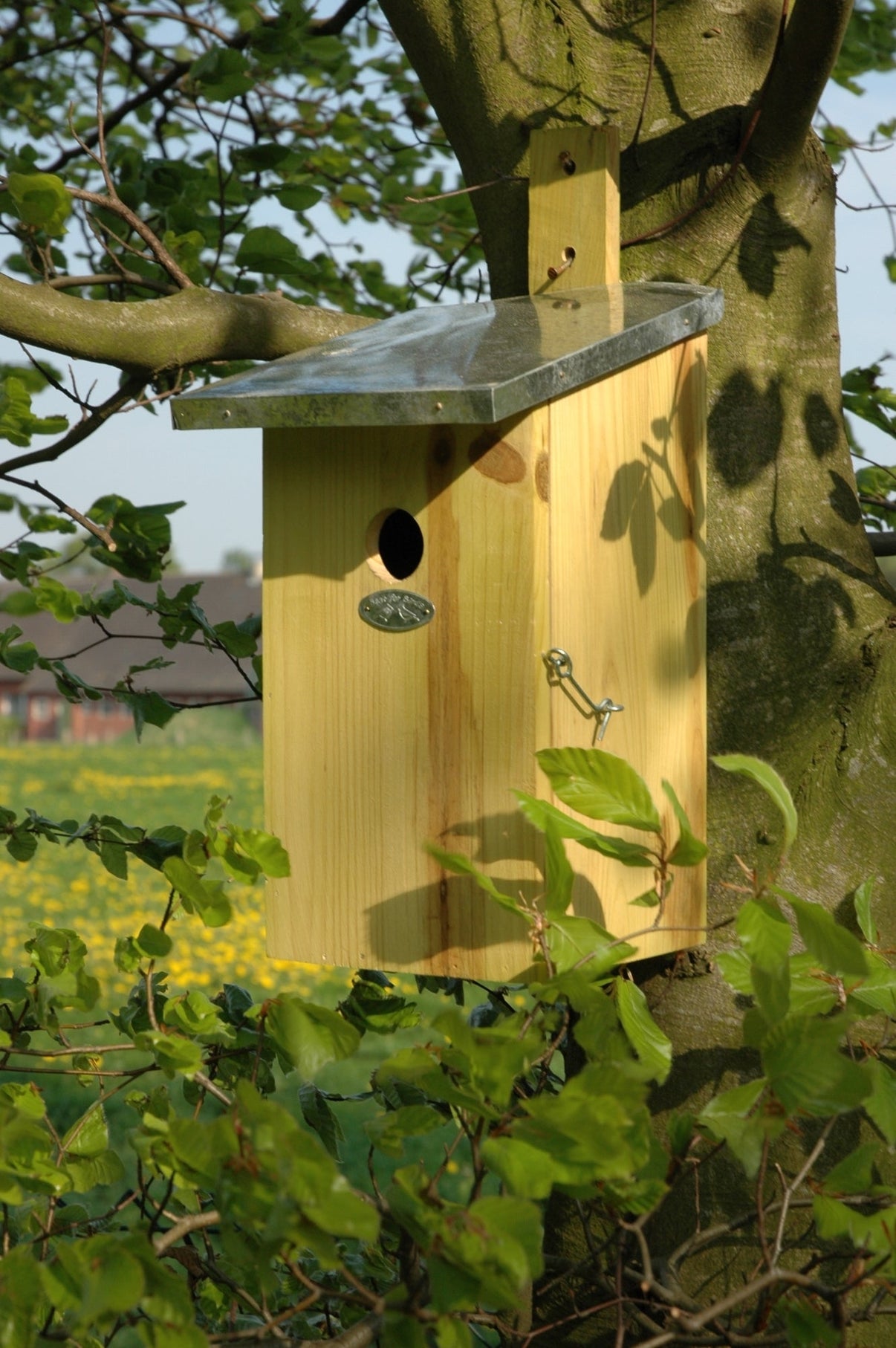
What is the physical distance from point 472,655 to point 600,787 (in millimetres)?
326

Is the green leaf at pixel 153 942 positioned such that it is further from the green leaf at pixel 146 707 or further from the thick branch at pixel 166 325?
the thick branch at pixel 166 325

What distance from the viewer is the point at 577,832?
4.15ft

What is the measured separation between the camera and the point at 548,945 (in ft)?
4.10

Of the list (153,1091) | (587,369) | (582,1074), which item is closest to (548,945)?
(582,1074)

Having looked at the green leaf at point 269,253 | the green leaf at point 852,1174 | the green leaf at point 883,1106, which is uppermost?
the green leaf at point 269,253

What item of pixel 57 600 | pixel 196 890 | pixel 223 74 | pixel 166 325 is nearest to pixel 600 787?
pixel 196 890

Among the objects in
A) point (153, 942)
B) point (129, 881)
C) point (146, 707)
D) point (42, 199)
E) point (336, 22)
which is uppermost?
point (336, 22)

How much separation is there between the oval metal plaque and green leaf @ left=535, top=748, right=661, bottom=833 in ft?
1.14

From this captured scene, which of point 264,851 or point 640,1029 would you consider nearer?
point 640,1029

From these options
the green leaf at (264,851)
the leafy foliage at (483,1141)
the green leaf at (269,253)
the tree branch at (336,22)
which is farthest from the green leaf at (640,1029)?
the tree branch at (336,22)

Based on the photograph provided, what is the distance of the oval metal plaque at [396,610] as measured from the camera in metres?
1.60

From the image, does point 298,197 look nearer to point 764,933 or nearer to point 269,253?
point 269,253

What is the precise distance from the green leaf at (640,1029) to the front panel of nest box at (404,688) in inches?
10.1

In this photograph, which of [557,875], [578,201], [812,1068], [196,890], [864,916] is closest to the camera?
[812,1068]
